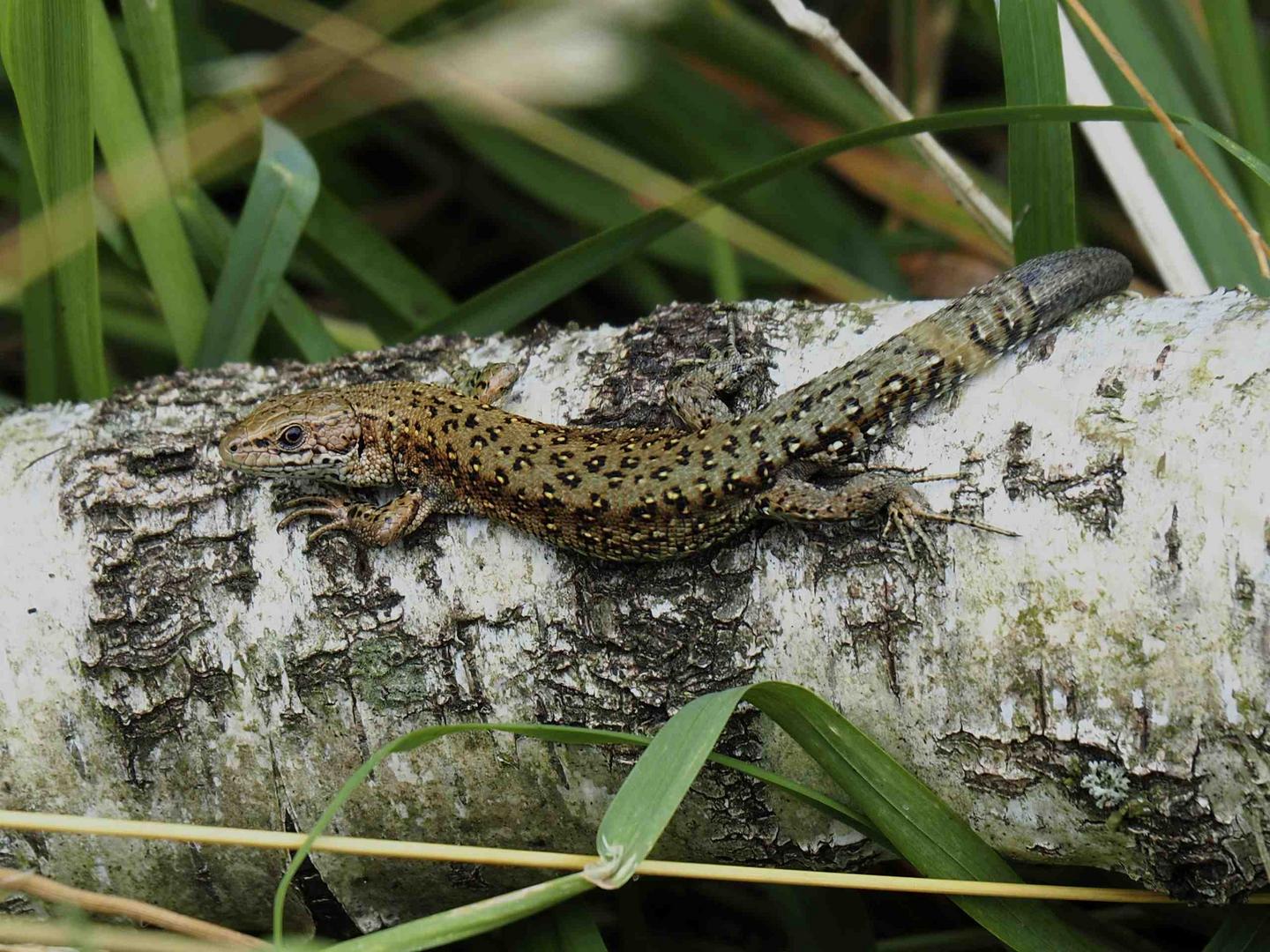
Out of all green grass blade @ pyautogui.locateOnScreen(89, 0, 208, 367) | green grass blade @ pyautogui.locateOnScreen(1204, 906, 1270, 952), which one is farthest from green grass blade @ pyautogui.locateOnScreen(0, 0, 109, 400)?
green grass blade @ pyautogui.locateOnScreen(1204, 906, 1270, 952)

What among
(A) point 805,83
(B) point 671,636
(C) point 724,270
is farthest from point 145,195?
(A) point 805,83

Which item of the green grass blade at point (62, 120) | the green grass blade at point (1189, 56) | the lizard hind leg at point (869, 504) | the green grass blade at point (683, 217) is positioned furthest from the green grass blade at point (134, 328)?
the green grass blade at point (1189, 56)

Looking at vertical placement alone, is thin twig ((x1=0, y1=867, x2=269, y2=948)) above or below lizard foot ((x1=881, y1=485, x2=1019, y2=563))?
below

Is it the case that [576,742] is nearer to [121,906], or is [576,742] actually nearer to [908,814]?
[908,814]

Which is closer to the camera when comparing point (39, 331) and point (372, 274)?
point (39, 331)

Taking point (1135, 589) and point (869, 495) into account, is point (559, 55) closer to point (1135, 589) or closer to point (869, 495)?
point (869, 495)

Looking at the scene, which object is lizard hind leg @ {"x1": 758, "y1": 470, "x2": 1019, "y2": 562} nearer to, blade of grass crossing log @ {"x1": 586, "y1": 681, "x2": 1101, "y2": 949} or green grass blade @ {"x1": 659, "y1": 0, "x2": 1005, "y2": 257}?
blade of grass crossing log @ {"x1": 586, "y1": 681, "x2": 1101, "y2": 949}
